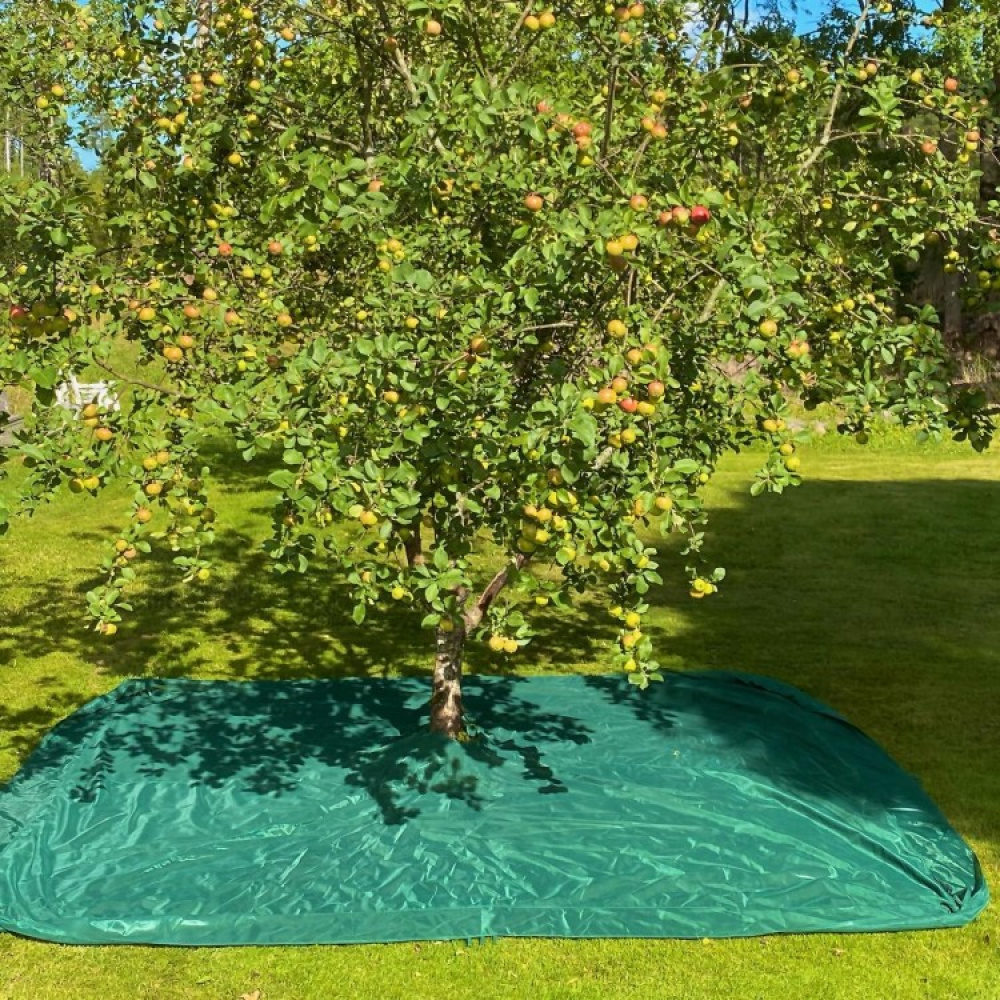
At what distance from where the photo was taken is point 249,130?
636 cm

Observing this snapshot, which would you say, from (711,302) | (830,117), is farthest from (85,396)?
(711,302)

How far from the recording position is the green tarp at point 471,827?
236 inches

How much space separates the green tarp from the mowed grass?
178mm

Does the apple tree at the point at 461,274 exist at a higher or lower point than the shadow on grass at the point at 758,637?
higher

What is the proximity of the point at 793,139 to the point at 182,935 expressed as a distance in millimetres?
5317

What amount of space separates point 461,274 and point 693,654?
5426 millimetres

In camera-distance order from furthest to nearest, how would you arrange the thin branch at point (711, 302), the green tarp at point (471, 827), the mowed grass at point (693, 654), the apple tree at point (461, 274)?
the green tarp at point (471, 827) < the mowed grass at point (693, 654) < the thin branch at point (711, 302) < the apple tree at point (461, 274)

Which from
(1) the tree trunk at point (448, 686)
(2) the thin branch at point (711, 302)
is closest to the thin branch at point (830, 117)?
(2) the thin branch at point (711, 302)

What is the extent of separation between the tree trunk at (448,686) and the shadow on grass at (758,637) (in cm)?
44

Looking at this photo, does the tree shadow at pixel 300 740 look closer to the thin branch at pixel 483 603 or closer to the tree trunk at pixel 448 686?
the tree trunk at pixel 448 686

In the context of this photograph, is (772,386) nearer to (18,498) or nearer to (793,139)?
(793,139)

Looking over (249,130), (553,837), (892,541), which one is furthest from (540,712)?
Result: (892,541)

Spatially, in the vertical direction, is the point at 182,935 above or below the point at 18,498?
below

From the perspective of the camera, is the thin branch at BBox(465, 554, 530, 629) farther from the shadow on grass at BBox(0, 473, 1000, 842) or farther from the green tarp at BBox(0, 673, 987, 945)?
the shadow on grass at BBox(0, 473, 1000, 842)
